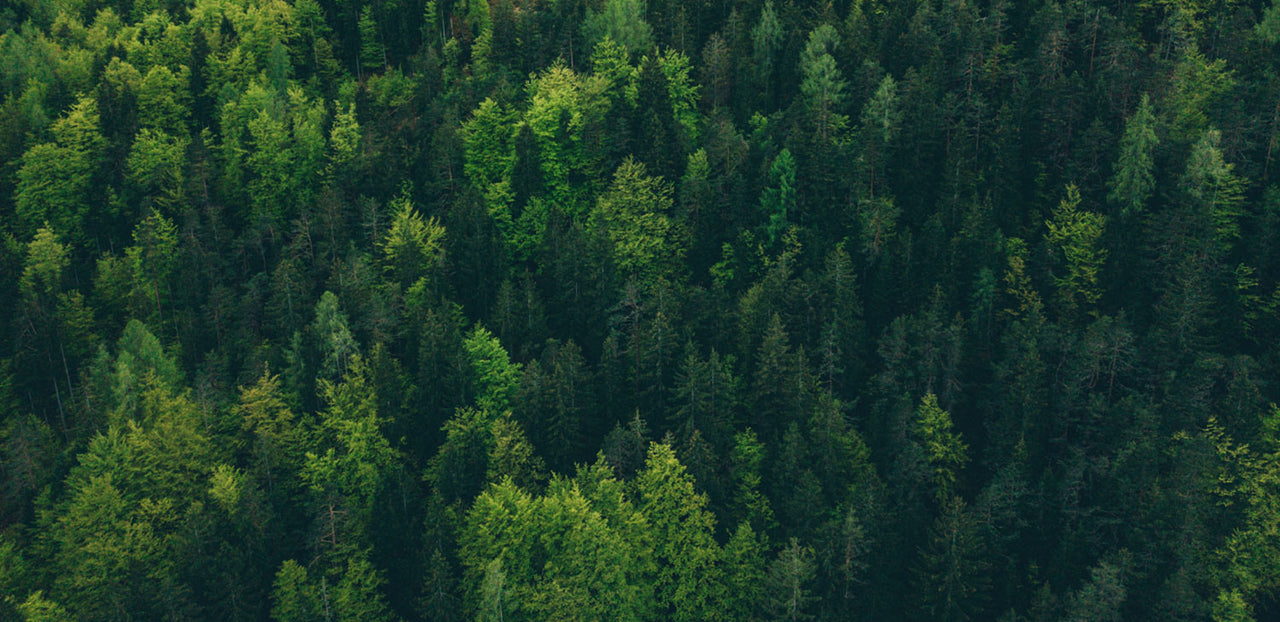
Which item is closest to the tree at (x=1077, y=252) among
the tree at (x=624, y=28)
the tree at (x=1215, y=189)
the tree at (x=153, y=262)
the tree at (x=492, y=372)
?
the tree at (x=1215, y=189)

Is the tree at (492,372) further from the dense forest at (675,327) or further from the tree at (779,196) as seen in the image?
the tree at (779,196)

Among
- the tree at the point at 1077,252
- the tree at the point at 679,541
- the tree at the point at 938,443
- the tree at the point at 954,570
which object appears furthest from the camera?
the tree at the point at 1077,252

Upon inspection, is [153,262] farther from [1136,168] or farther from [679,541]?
[1136,168]

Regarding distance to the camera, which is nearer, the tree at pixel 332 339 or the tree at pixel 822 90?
the tree at pixel 332 339

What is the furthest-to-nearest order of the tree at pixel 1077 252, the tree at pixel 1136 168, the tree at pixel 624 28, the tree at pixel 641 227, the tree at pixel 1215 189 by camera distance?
1. the tree at pixel 624 28
2. the tree at pixel 641 227
3. the tree at pixel 1136 168
4. the tree at pixel 1077 252
5. the tree at pixel 1215 189

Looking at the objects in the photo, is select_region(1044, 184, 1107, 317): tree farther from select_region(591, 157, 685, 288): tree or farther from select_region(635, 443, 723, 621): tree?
select_region(635, 443, 723, 621): tree

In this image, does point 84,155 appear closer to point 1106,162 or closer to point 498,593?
point 498,593

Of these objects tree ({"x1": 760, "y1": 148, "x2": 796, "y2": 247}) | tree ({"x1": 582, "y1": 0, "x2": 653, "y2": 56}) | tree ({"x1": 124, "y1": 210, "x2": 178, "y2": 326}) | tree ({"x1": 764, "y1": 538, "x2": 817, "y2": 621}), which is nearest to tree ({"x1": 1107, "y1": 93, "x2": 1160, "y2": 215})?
tree ({"x1": 760, "y1": 148, "x2": 796, "y2": 247})

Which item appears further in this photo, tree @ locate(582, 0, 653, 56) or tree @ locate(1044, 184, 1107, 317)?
tree @ locate(582, 0, 653, 56)
